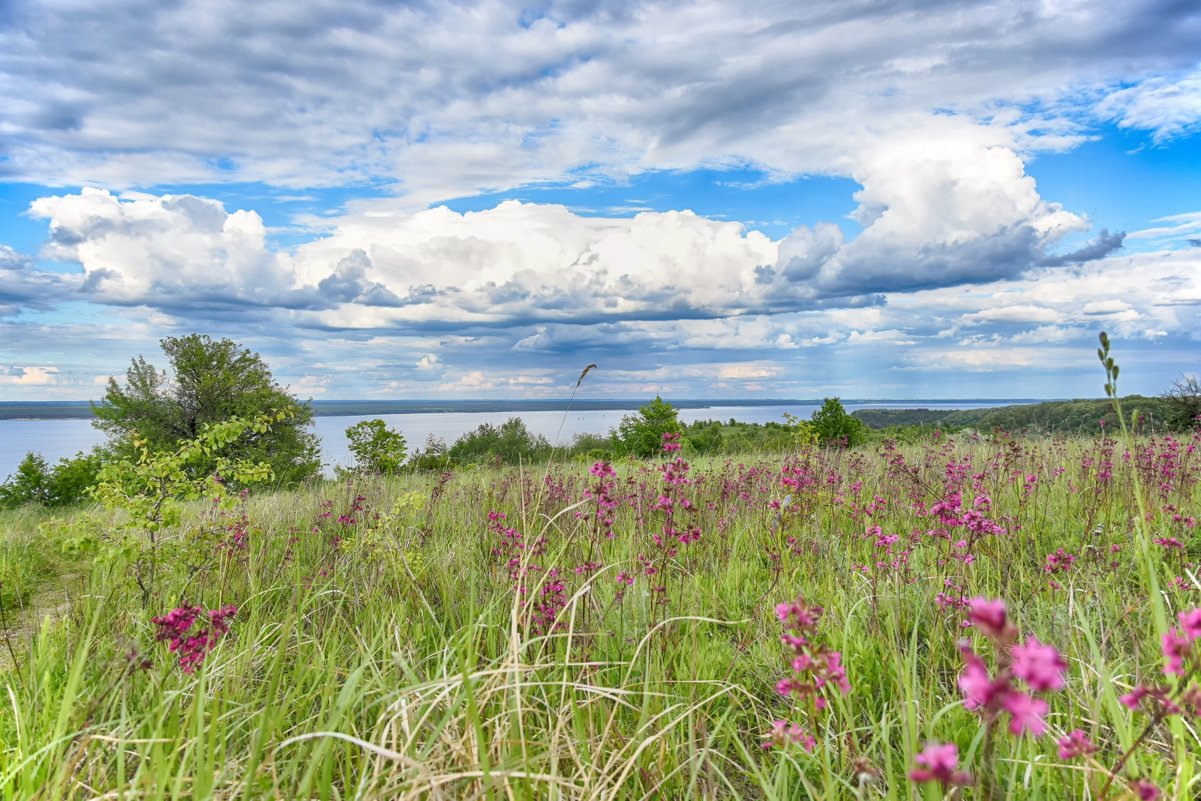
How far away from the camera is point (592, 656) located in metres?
3.74

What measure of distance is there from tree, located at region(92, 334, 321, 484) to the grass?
20.2m

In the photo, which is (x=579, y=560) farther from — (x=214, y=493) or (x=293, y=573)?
(x=214, y=493)

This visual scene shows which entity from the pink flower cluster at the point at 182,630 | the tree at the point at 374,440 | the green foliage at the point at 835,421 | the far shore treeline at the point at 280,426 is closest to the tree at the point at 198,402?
the far shore treeline at the point at 280,426

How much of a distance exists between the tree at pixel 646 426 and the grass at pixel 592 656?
45.2 feet

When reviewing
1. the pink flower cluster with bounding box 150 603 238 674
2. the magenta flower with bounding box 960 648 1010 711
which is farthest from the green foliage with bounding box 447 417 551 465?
the magenta flower with bounding box 960 648 1010 711

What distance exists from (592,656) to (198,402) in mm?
28719

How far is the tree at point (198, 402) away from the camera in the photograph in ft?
87.6

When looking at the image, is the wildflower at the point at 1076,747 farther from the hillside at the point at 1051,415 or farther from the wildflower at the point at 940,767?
the hillside at the point at 1051,415

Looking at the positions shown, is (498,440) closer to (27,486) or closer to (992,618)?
(27,486)

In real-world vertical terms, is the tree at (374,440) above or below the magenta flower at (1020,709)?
below

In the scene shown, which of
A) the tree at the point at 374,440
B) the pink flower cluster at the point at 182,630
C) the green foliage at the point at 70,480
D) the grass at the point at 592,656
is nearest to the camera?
the grass at the point at 592,656

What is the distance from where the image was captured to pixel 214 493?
17.6 ft

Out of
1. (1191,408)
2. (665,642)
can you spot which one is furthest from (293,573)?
(1191,408)

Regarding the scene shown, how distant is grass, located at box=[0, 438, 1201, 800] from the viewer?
2.35m
